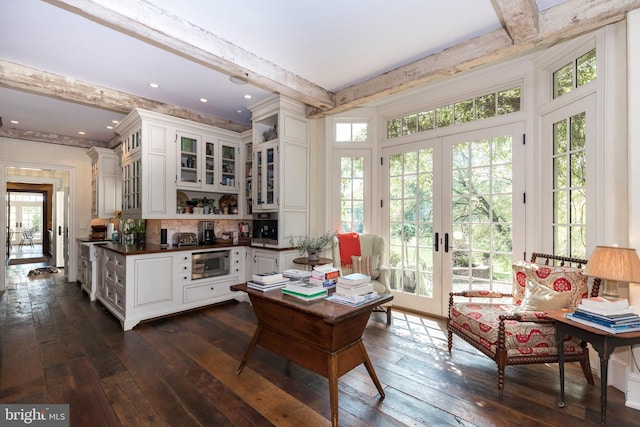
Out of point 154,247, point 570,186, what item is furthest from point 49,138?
point 570,186

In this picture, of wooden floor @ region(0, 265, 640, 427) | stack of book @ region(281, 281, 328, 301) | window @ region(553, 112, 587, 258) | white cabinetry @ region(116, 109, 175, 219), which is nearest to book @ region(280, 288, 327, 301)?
stack of book @ region(281, 281, 328, 301)

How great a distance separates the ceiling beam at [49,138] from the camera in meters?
5.22

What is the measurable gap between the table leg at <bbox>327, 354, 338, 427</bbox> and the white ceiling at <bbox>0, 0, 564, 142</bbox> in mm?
2537

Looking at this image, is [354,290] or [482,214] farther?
[482,214]

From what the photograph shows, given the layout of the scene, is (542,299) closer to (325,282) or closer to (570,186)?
(570,186)

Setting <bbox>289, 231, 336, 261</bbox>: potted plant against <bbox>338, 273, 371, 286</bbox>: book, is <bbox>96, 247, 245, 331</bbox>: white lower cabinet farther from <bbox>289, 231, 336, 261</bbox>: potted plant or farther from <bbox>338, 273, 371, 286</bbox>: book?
<bbox>338, 273, 371, 286</bbox>: book

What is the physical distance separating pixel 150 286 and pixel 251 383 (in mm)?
2102

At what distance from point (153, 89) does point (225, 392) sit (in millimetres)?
3597

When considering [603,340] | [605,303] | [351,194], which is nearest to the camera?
[603,340]

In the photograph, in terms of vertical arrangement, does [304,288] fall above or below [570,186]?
below

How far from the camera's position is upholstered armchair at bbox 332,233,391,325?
365cm

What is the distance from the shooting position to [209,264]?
4223 mm

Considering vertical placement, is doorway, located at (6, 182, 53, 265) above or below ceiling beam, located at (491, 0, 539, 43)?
below

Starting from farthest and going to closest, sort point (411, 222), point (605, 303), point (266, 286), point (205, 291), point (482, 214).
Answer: point (205, 291) → point (411, 222) → point (482, 214) → point (266, 286) → point (605, 303)
